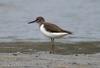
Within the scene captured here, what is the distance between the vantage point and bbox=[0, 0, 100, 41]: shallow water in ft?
59.3

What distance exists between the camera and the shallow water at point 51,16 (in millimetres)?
18066

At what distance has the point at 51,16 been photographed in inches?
887

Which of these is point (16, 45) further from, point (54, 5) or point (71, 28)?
point (54, 5)

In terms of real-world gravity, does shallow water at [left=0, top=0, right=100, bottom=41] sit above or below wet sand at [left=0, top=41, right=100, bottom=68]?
above

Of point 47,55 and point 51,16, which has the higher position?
point 51,16

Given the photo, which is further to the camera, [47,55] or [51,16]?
[51,16]

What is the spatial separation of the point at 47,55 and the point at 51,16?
9.43 meters

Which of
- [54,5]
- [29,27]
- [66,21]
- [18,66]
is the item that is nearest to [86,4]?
[54,5]

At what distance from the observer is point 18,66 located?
37.0 ft

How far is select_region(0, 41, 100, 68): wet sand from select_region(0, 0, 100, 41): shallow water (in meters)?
1.57

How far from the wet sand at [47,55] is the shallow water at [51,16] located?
5.15 feet

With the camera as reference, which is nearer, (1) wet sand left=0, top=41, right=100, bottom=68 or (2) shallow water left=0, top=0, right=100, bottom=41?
(1) wet sand left=0, top=41, right=100, bottom=68

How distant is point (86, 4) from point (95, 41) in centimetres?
1037

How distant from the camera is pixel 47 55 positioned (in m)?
13.2
